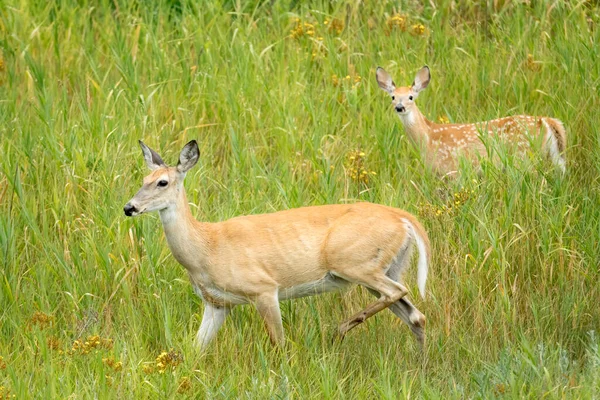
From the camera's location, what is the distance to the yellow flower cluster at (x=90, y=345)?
529 cm

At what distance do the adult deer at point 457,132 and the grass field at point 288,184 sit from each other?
14 cm

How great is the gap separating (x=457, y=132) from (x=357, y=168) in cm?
117

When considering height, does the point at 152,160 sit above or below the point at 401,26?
above

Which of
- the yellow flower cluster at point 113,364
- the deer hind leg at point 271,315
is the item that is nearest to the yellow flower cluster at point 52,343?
the yellow flower cluster at point 113,364

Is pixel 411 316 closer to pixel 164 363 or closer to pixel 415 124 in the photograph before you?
pixel 164 363

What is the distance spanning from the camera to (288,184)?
6930 millimetres

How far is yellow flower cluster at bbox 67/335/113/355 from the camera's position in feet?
17.3

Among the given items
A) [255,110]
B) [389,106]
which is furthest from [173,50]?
[389,106]

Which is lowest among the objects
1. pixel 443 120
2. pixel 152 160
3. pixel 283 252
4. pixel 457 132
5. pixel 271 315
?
pixel 443 120

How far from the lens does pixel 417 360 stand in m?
5.85

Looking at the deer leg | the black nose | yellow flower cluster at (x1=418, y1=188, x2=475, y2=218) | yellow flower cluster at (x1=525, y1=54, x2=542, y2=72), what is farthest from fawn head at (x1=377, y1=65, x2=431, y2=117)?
the black nose

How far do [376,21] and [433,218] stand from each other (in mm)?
3068

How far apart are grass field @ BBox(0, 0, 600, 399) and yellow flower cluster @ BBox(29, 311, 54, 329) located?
1.4 inches

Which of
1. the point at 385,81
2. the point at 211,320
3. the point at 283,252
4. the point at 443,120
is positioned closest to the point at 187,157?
the point at 283,252
